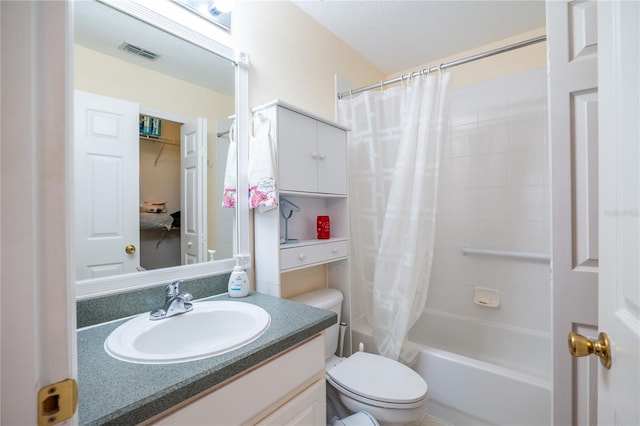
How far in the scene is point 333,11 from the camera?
5.57 ft

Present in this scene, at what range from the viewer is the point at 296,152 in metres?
1.41

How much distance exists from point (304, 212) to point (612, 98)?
1.37 meters

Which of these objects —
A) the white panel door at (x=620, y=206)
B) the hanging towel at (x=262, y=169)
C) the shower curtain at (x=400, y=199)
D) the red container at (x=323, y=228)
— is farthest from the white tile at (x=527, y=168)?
the hanging towel at (x=262, y=169)

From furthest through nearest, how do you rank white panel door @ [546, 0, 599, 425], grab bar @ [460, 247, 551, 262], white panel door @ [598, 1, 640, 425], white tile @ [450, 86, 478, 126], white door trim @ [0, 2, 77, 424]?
white tile @ [450, 86, 478, 126] → grab bar @ [460, 247, 551, 262] → white panel door @ [546, 0, 599, 425] → white panel door @ [598, 1, 640, 425] → white door trim @ [0, 2, 77, 424]

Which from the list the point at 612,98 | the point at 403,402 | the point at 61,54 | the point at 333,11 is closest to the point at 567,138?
the point at 612,98

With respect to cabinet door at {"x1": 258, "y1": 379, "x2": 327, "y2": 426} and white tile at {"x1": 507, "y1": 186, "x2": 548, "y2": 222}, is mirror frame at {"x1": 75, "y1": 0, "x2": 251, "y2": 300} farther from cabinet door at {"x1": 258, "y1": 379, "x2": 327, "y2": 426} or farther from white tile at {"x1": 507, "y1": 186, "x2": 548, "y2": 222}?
white tile at {"x1": 507, "y1": 186, "x2": 548, "y2": 222}

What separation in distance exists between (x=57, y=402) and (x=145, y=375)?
36 cm

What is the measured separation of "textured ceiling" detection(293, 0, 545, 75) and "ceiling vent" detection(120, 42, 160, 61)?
97 centimetres

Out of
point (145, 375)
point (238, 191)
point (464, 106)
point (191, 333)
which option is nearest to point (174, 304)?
point (191, 333)

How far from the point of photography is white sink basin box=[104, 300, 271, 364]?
727mm

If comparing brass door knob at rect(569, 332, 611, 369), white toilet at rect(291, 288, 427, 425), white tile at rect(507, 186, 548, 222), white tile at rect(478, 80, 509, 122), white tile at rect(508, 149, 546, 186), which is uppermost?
white tile at rect(478, 80, 509, 122)

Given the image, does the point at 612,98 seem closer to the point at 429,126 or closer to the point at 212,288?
the point at 429,126

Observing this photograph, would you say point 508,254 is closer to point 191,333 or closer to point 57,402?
point 191,333

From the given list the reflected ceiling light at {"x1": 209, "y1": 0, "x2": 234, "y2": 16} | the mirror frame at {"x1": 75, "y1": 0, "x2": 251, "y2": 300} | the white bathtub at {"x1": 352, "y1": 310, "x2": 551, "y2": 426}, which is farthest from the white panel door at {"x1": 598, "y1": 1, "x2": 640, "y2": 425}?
the reflected ceiling light at {"x1": 209, "y1": 0, "x2": 234, "y2": 16}
